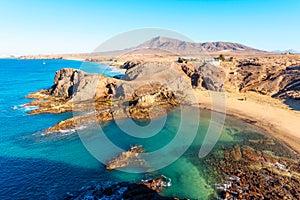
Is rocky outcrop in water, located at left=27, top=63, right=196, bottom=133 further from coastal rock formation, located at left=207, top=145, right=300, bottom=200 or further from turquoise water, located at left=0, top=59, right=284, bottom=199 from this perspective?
coastal rock formation, located at left=207, top=145, right=300, bottom=200

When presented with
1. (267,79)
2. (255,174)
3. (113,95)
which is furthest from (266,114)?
(113,95)

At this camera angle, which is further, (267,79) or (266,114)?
(267,79)

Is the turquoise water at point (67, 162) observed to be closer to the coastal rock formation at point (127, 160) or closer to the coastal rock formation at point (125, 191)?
the coastal rock formation at point (125, 191)

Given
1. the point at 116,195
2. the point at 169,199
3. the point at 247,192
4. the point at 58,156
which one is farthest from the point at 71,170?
the point at 247,192

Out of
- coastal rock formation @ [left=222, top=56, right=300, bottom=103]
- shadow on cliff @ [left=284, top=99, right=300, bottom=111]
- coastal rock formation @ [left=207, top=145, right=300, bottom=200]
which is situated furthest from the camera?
coastal rock formation @ [left=222, top=56, right=300, bottom=103]

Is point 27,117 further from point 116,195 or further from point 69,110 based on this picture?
point 116,195

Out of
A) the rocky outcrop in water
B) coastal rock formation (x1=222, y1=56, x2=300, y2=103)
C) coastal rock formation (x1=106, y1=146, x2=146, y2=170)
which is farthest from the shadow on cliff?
coastal rock formation (x1=106, y1=146, x2=146, y2=170)

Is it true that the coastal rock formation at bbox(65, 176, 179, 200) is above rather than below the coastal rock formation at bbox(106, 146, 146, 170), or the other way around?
below

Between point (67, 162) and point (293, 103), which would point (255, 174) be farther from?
point (293, 103)

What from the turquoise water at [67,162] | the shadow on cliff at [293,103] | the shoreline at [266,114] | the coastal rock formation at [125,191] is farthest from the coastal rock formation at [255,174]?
the shadow on cliff at [293,103]
